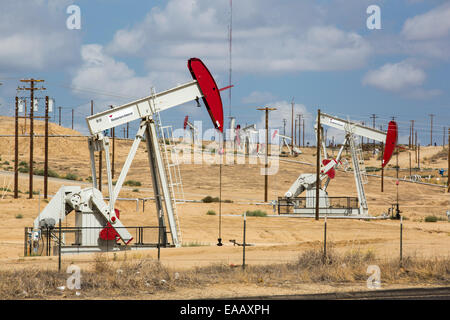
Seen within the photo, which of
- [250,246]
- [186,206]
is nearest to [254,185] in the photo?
[186,206]

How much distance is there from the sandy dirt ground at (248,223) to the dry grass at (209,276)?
87cm

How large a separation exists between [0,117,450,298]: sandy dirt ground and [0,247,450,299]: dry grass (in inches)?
34.2

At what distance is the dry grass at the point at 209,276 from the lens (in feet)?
43.8

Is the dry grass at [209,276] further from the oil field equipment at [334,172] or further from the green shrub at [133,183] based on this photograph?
the green shrub at [133,183]

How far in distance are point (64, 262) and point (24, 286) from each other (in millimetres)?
4388

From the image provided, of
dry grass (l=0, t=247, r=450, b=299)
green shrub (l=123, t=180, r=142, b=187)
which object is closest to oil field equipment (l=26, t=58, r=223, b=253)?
dry grass (l=0, t=247, r=450, b=299)

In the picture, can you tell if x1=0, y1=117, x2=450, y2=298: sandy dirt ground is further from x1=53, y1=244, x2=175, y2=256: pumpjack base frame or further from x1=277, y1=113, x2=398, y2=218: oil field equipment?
x1=277, y1=113, x2=398, y2=218: oil field equipment

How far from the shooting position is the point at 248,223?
30797 millimetres

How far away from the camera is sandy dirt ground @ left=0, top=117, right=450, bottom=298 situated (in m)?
19.6

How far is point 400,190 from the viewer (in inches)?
2440

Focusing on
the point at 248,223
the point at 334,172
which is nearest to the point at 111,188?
the point at 248,223

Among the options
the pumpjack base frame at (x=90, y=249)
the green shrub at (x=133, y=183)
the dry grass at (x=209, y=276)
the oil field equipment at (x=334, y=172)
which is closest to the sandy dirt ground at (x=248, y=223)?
the pumpjack base frame at (x=90, y=249)

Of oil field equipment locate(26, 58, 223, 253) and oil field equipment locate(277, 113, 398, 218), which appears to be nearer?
oil field equipment locate(26, 58, 223, 253)

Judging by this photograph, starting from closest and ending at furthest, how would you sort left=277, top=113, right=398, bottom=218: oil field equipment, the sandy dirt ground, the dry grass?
the dry grass, the sandy dirt ground, left=277, top=113, right=398, bottom=218: oil field equipment
